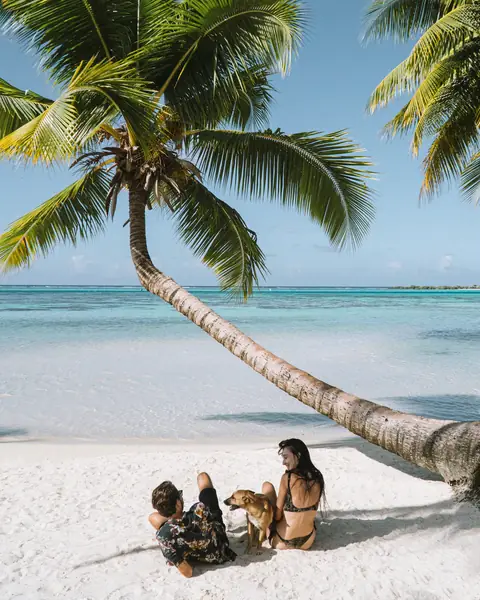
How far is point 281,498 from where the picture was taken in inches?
145

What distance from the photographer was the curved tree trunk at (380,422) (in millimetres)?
3354

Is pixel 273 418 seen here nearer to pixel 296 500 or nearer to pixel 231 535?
pixel 231 535

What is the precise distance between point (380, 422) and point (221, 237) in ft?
13.2

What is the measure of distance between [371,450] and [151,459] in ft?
9.25

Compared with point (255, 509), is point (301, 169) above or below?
above

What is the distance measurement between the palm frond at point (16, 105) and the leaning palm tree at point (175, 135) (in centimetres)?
2

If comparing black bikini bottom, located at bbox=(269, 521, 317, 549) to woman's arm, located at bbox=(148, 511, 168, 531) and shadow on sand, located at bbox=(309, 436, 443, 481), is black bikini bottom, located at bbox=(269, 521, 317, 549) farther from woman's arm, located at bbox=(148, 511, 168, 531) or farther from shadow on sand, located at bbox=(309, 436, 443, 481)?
shadow on sand, located at bbox=(309, 436, 443, 481)

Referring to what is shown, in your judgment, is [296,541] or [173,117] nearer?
[296,541]

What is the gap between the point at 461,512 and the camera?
4.28 m

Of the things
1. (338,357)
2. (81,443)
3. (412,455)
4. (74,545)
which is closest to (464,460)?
(412,455)

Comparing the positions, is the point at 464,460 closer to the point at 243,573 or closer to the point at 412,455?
the point at 412,455

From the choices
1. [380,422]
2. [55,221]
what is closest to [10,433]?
[55,221]

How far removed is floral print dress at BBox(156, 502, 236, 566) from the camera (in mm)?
3473

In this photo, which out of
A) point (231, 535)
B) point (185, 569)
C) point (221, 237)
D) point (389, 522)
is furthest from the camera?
point (221, 237)
